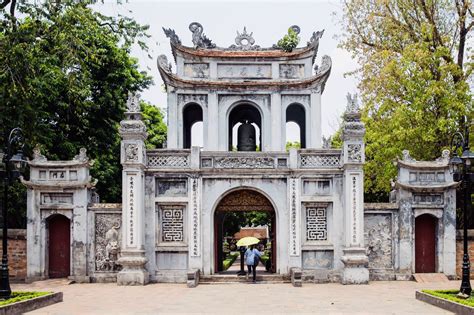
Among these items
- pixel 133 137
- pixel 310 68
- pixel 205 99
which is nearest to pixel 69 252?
pixel 133 137

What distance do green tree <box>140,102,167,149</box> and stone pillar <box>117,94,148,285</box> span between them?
1424 centimetres

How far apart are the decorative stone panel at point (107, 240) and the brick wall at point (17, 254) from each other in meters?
2.66

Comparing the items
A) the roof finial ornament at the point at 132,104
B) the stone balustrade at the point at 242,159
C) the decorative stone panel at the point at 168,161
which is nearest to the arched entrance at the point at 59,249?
the decorative stone panel at the point at 168,161

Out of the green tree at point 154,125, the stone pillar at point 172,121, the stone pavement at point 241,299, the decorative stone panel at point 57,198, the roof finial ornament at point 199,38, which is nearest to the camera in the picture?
the stone pavement at point 241,299

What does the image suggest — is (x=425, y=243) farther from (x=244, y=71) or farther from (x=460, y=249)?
(x=244, y=71)

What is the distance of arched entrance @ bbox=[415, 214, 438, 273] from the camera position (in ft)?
68.4

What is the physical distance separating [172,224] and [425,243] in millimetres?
8729

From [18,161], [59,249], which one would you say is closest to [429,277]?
[59,249]

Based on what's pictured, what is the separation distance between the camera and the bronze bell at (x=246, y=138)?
2283 centimetres

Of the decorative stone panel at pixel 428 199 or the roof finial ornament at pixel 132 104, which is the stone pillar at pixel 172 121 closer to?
the roof finial ornament at pixel 132 104

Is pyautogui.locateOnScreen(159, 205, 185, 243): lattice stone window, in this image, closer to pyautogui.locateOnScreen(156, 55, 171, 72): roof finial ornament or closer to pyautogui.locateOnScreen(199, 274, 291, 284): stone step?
pyautogui.locateOnScreen(199, 274, 291, 284): stone step

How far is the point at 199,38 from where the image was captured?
23.5 metres

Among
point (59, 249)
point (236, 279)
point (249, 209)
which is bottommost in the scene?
point (236, 279)

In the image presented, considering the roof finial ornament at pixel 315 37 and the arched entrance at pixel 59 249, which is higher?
the roof finial ornament at pixel 315 37
